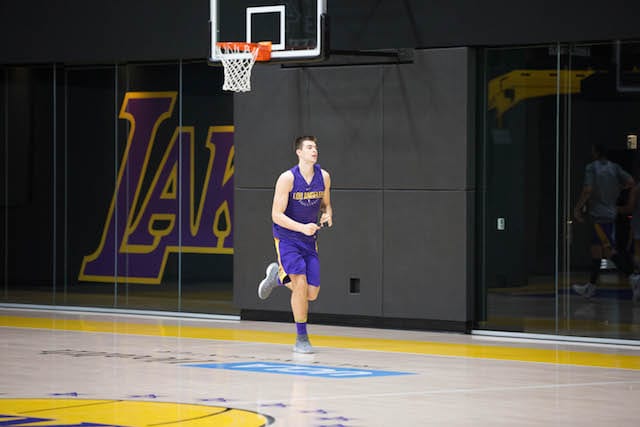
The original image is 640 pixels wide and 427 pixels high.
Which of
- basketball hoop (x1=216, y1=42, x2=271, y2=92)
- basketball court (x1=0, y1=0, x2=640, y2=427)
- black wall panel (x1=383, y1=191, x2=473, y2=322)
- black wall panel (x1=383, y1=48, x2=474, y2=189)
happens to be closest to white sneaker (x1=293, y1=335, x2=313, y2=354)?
basketball court (x1=0, y1=0, x2=640, y2=427)

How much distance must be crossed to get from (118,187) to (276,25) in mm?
3960

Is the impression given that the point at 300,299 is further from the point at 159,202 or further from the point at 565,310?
the point at 159,202

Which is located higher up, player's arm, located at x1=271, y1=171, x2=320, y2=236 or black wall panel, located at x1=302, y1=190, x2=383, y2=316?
player's arm, located at x1=271, y1=171, x2=320, y2=236

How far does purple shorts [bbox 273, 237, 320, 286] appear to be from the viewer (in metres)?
13.1

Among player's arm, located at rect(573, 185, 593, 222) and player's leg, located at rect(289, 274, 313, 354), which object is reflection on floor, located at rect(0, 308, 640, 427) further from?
player's arm, located at rect(573, 185, 593, 222)

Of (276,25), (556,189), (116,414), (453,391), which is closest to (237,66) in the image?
(276,25)

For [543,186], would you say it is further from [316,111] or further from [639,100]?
[316,111]

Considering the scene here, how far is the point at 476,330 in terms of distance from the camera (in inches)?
616

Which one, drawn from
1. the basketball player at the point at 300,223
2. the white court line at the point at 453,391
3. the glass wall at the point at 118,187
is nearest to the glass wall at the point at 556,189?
the basketball player at the point at 300,223

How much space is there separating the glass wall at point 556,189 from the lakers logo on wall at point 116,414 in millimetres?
6375

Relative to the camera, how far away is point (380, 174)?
16.0m

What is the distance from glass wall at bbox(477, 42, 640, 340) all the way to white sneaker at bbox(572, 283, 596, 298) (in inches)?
0.6

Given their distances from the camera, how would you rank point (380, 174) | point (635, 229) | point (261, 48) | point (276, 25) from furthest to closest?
point (380, 174)
point (276, 25)
point (261, 48)
point (635, 229)

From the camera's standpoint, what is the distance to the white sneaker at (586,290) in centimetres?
1495
